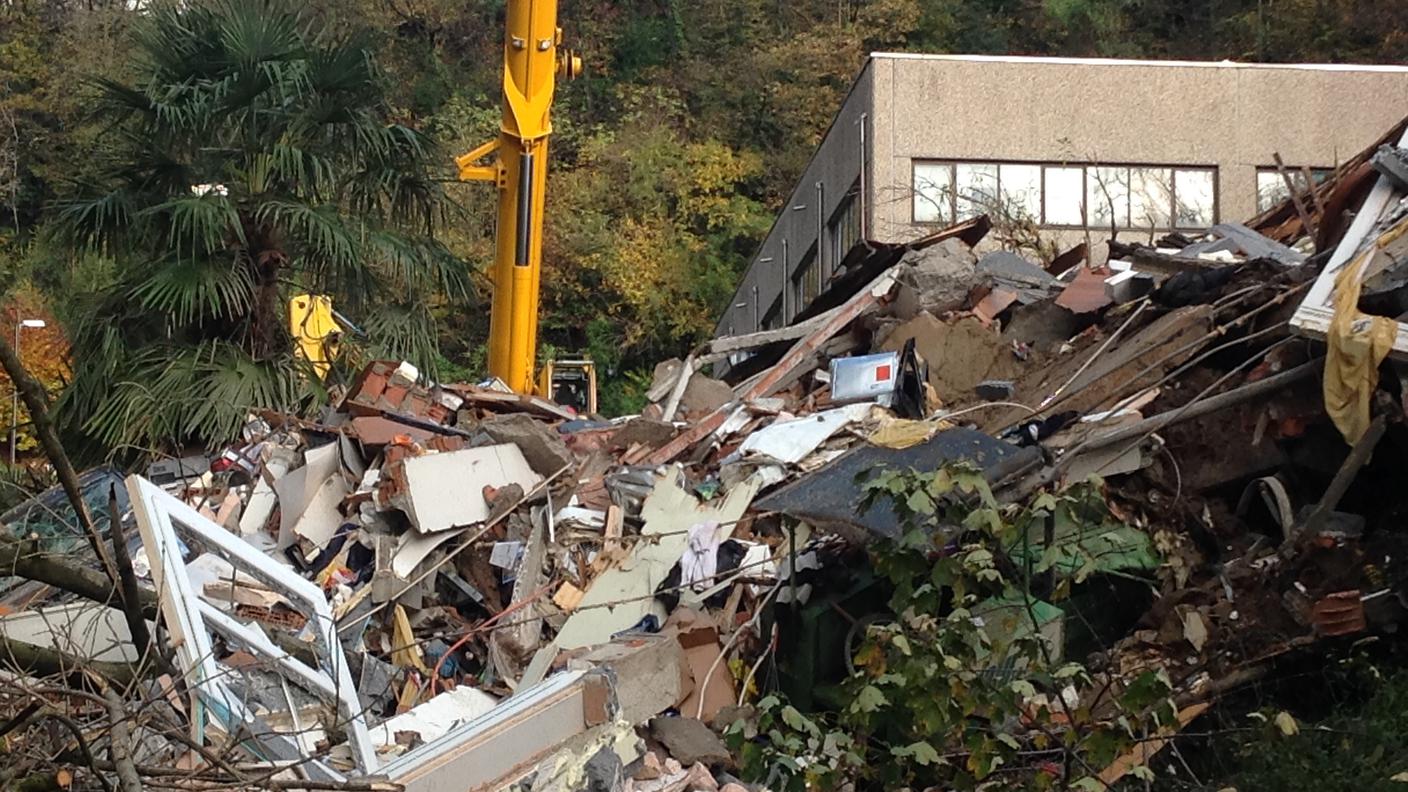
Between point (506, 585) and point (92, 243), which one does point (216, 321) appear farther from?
point (506, 585)

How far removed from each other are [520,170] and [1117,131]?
10.5m

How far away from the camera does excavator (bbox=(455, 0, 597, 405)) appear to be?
12.9 meters

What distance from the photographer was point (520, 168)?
1315cm

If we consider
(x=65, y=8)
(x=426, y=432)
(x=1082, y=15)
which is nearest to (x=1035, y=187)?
(x=426, y=432)

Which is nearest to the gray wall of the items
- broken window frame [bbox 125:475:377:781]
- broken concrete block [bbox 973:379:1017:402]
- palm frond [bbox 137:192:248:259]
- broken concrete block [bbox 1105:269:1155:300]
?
broken concrete block [bbox 1105:269:1155:300]

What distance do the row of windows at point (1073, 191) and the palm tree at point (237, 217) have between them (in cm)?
946

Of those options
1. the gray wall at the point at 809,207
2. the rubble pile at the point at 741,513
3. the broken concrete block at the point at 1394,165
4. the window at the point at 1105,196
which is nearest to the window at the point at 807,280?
the gray wall at the point at 809,207

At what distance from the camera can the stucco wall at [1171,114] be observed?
67.4 feet

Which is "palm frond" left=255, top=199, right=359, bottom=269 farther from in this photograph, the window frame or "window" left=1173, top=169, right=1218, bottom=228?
"window" left=1173, top=169, right=1218, bottom=228

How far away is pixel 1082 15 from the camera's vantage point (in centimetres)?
3569

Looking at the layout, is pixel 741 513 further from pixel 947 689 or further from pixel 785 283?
pixel 785 283

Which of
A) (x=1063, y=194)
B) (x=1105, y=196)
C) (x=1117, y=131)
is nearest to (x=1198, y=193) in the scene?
(x=1117, y=131)

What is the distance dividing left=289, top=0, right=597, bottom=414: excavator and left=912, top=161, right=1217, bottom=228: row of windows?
789cm

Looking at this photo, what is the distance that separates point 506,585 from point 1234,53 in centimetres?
2754
